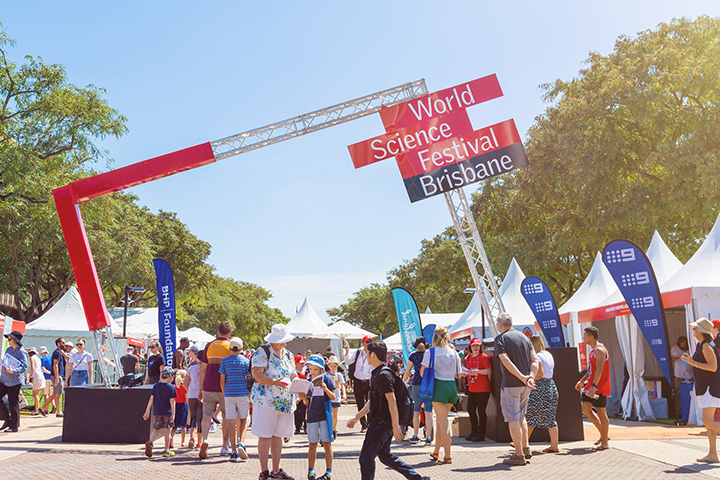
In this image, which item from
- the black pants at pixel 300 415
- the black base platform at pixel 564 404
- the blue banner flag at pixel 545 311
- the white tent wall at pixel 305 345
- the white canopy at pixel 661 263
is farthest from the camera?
the white tent wall at pixel 305 345

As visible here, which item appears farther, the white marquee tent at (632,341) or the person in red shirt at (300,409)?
the white marquee tent at (632,341)

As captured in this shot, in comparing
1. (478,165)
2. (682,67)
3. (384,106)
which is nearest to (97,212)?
(384,106)

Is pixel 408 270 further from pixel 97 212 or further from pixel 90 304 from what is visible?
pixel 90 304

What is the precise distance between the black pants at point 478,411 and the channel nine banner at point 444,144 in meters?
3.78

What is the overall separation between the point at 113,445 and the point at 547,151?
72.0 ft

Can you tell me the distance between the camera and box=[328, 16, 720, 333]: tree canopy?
22672mm

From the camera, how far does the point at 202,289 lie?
44.7m

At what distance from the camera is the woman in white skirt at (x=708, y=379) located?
25.6 ft

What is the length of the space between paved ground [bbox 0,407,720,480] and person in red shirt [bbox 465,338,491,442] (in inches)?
13.4

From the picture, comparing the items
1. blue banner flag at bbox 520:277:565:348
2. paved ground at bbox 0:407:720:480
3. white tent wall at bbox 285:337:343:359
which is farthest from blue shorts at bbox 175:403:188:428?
white tent wall at bbox 285:337:343:359

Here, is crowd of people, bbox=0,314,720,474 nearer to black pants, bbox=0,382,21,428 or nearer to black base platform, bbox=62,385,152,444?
black pants, bbox=0,382,21,428

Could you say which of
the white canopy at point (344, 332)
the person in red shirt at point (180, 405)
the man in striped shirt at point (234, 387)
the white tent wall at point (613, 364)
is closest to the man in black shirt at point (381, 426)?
the man in striped shirt at point (234, 387)

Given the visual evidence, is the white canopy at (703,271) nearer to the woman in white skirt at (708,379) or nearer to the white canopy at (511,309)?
the woman in white skirt at (708,379)

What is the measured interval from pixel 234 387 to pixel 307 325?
23.3m
